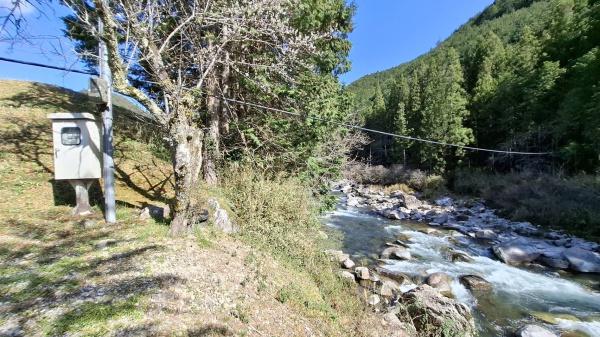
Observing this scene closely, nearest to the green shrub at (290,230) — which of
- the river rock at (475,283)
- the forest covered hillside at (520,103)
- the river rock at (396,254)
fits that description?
the river rock at (475,283)

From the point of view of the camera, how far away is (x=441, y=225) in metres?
16.1

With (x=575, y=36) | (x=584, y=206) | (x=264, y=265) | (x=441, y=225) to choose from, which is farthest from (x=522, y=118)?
(x=264, y=265)

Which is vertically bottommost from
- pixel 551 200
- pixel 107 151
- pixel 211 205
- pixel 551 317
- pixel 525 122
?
pixel 551 317

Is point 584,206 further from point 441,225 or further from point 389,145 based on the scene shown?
point 389,145

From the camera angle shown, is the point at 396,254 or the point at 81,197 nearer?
the point at 81,197

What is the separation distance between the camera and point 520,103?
26.0m

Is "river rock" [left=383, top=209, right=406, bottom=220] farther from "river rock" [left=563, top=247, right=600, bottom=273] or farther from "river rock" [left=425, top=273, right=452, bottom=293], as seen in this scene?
"river rock" [left=425, top=273, right=452, bottom=293]

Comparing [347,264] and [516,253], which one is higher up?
[347,264]

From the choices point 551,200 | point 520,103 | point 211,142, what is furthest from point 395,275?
point 520,103

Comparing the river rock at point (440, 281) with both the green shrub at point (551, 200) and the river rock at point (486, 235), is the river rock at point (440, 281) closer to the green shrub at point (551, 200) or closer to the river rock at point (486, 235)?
the river rock at point (486, 235)

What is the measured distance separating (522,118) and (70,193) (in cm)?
2988

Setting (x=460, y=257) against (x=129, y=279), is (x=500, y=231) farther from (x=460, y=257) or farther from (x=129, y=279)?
(x=129, y=279)

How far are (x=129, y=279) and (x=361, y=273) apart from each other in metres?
6.37

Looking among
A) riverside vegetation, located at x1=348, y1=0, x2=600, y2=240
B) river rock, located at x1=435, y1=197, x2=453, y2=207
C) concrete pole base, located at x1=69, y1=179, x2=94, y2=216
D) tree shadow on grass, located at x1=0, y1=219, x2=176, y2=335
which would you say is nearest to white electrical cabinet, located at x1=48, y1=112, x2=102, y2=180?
concrete pole base, located at x1=69, y1=179, x2=94, y2=216
